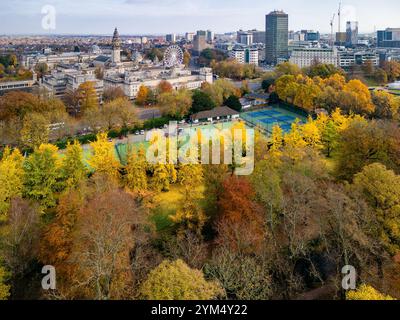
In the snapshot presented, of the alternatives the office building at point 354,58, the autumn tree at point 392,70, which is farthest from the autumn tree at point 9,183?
the office building at point 354,58

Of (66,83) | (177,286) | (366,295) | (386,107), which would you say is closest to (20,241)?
(177,286)

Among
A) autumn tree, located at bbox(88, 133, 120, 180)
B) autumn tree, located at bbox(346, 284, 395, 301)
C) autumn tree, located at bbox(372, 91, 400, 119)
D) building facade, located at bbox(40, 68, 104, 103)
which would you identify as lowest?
autumn tree, located at bbox(346, 284, 395, 301)

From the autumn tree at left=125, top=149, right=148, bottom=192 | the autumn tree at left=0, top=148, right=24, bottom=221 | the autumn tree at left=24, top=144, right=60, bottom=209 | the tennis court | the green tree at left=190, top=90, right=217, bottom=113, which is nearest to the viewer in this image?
the autumn tree at left=0, top=148, right=24, bottom=221

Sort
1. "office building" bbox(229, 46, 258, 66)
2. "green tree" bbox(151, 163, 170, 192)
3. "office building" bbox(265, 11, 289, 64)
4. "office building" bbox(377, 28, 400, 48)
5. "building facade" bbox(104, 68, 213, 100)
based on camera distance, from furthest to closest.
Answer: "office building" bbox(377, 28, 400, 48)
"office building" bbox(265, 11, 289, 64)
"office building" bbox(229, 46, 258, 66)
"building facade" bbox(104, 68, 213, 100)
"green tree" bbox(151, 163, 170, 192)

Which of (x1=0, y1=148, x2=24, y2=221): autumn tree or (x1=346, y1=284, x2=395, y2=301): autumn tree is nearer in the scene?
(x1=346, y1=284, x2=395, y2=301): autumn tree

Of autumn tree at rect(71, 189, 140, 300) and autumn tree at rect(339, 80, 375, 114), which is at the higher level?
autumn tree at rect(339, 80, 375, 114)

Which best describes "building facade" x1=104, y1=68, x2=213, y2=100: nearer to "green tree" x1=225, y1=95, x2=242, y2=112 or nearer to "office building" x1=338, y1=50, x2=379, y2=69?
"green tree" x1=225, y1=95, x2=242, y2=112

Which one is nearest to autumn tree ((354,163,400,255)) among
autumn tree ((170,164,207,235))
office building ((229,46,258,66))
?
autumn tree ((170,164,207,235))
